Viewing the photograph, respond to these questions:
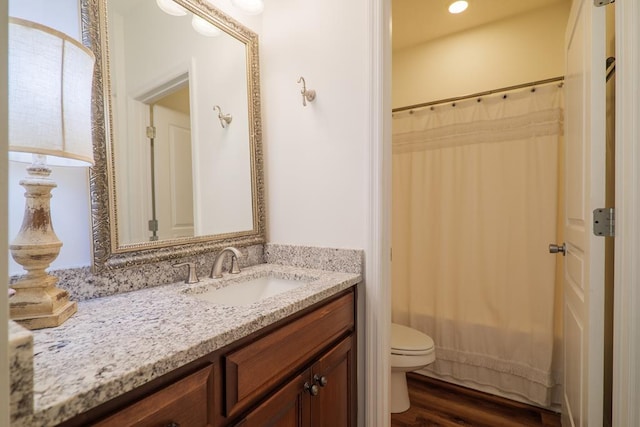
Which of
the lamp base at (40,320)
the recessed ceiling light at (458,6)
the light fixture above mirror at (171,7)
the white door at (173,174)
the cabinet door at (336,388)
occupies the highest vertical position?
the recessed ceiling light at (458,6)

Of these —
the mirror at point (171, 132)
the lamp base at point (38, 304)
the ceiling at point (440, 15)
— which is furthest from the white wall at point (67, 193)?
the ceiling at point (440, 15)

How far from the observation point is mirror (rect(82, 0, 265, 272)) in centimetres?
94

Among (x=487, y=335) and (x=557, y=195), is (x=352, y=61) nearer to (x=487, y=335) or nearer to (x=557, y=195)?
(x=557, y=195)

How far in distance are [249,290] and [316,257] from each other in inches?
12.6

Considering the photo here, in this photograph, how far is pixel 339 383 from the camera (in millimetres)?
1075

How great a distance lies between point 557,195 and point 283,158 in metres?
1.66

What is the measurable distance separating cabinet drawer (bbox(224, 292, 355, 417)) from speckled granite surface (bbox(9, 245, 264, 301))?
532mm

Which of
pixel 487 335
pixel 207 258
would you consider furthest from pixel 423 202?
pixel 207 258

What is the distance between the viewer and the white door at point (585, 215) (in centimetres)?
100

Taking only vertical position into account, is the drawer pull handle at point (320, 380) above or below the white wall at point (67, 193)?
below

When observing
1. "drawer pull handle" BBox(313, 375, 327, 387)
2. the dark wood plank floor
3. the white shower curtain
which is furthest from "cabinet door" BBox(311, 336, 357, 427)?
the white shower curtain

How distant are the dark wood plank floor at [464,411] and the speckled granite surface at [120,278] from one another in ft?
4.66

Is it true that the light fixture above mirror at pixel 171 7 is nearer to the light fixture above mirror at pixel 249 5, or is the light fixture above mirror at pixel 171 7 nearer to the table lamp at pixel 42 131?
the light fixture above mirror at pixel 249 5

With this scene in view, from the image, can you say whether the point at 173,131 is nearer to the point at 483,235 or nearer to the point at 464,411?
the point at 483,235
